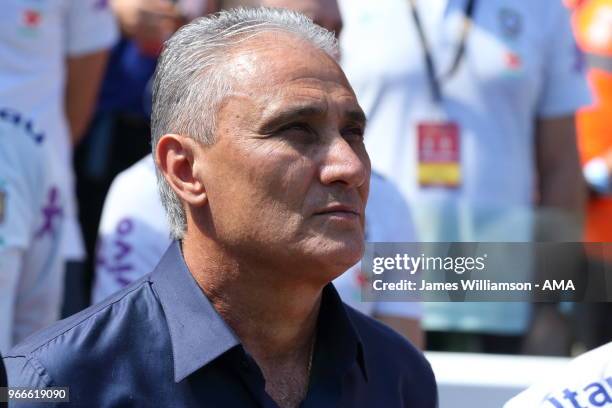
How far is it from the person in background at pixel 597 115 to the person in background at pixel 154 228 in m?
0.97

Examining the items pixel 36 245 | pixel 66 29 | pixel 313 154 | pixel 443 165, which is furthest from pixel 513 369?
pixel 66 29

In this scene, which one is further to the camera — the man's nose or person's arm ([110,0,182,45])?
person's arm ([110,0,182,45])

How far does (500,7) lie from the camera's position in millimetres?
4215

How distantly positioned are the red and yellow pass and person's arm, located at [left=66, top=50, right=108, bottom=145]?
4.53 feet

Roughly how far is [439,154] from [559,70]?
0.58 metres

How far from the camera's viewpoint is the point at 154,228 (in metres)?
3.68

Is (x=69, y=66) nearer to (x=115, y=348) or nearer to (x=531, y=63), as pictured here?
(x=531, y=63)

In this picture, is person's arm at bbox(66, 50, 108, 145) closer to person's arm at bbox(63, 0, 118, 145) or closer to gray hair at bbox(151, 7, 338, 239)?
person's arm at bbox(63, 0, 118, 145)

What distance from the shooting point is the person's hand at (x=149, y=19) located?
16.5 ft

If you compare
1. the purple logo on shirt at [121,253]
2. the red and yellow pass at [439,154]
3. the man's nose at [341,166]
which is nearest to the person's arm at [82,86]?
the purple logo on shirt at [121,253]

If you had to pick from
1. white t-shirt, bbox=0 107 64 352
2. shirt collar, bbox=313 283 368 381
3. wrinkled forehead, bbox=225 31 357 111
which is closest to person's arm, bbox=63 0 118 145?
white t-shirt, bbox=0 107 64 352

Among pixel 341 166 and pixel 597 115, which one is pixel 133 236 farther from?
pixel 597 115

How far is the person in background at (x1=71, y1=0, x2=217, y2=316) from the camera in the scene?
506cm

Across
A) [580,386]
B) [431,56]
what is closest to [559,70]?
[431,56]
